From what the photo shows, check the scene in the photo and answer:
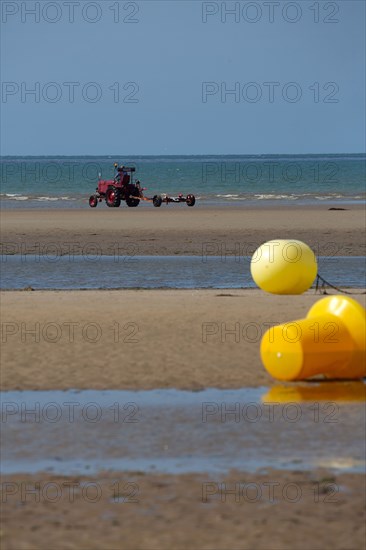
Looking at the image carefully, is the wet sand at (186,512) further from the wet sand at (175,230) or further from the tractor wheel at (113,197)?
the tractor wheel at (113,197)

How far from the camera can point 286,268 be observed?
19953 millimetres

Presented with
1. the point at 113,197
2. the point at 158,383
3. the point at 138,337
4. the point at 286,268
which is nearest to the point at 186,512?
the point at 158,383

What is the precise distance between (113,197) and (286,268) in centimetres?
3323

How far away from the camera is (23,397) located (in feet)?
39.7

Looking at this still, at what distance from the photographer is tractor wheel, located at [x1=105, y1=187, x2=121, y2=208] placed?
5252 cm

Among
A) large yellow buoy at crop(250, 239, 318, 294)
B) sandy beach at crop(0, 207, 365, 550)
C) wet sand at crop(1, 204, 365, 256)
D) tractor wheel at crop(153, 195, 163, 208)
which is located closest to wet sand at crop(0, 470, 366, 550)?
sandy beach at crop(0, 207, 365, 550)

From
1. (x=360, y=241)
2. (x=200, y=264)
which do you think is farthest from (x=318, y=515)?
(x=360, y=241)

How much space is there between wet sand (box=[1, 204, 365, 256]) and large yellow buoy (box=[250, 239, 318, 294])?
10.4 m

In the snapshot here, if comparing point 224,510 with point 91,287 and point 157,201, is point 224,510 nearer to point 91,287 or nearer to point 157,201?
point 91,287

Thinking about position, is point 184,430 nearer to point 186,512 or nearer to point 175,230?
point 186,512

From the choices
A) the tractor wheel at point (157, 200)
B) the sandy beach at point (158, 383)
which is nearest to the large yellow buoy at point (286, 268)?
the sandy beach at point (158, 383)

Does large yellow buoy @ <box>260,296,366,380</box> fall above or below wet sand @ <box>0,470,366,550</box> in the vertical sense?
above

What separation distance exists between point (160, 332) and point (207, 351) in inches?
56.4

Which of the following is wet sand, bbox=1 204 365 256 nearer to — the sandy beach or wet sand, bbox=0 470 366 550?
the sandy beach
